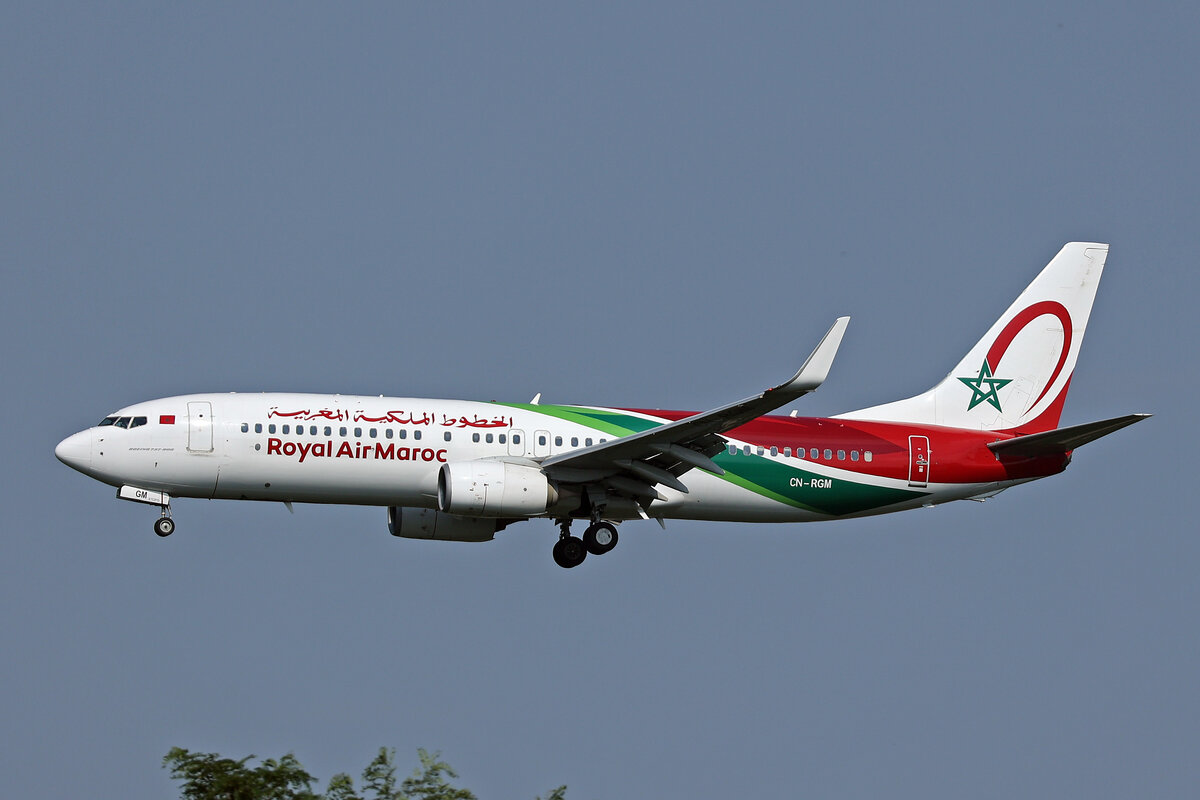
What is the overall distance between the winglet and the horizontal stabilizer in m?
9.95

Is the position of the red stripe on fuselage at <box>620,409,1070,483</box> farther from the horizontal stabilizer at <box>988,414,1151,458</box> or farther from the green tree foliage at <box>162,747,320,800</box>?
the green tree foliage at <box>162,747,320,800</box>

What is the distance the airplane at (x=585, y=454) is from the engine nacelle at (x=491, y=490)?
4cm

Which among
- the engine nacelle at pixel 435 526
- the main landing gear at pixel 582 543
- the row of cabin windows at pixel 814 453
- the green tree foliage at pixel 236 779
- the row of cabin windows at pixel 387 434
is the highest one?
the row of cabin windows at pixel 387 434

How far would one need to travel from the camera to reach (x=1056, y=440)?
5247 cm

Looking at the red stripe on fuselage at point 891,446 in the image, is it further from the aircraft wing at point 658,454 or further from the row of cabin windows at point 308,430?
Result: the row of cabin windows at point 308,430

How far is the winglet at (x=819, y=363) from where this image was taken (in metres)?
43.2

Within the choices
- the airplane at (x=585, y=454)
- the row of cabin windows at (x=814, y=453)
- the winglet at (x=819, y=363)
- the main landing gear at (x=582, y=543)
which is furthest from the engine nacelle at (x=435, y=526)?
the winglet at (x=819, y=363)

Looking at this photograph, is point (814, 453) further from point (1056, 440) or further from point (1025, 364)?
point (1025, 364)

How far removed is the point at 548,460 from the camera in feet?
164

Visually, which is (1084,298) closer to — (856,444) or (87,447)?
(856,444)

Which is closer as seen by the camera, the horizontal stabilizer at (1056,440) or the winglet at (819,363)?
the winglet at (819,363)

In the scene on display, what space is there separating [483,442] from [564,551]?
433 centimetres

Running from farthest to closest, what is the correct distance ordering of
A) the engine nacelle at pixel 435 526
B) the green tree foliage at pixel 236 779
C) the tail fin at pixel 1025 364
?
the tail fin at pixel 1025 364 < the engine nacelle at pixel 435 526 < the green tree foliage at pixel 236 779

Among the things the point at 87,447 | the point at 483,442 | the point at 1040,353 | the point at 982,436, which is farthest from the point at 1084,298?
the point at 87,447
